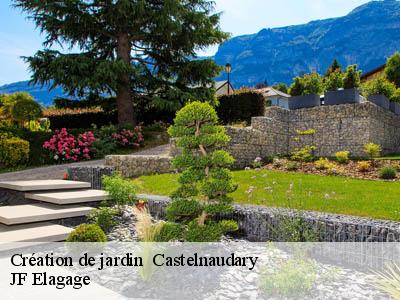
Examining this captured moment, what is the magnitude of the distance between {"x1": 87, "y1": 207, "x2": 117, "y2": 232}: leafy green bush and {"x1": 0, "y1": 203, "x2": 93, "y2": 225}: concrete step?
0.41 feet

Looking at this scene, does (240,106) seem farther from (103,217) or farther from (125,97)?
(103,217)

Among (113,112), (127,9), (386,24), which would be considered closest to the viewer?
(127,9)

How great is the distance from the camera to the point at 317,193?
7.15 meters

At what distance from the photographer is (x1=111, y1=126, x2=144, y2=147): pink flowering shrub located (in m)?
14.0

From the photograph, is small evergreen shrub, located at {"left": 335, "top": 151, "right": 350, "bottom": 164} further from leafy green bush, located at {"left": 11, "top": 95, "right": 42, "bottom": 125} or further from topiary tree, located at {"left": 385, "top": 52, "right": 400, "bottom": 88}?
topiary tree, located at {"left": 385, "top": 52, "right": 400, "bottom": 88}

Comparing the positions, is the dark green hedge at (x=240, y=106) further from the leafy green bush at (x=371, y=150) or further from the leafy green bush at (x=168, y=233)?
the leafy green bush at (x=168, y=233)

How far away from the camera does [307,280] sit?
3619 mm

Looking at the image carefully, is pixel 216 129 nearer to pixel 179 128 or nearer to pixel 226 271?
pixel 179 128

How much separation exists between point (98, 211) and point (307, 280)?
3.80 metres

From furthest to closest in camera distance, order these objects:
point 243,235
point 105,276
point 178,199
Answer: point 243,235 < point 178,199 < point 105,276

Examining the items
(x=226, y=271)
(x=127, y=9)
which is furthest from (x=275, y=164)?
(x=127, y=9)

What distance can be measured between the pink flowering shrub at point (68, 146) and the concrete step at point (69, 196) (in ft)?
19.6

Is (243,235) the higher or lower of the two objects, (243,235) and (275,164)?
the lower

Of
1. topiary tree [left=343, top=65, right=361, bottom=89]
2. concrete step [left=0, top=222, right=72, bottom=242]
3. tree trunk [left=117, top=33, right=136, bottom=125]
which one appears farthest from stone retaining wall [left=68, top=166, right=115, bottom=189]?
topiary tree [left=343, top=65, right=361, bottom=89]
